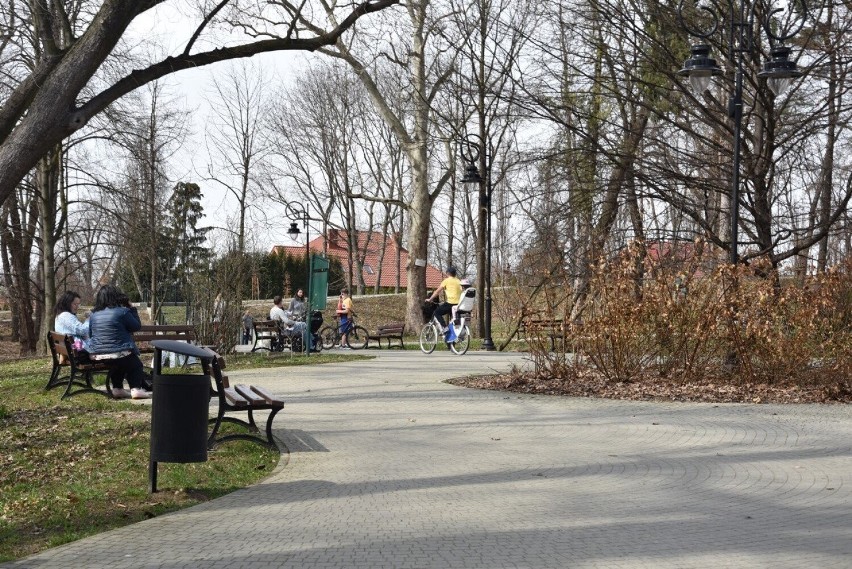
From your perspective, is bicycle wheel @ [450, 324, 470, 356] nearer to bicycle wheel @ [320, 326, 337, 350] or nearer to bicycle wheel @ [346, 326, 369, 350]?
bicycle wheel @ [346, 326, 369, 350]

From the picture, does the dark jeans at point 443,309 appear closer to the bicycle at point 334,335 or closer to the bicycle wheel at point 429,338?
the bicycle wheel at point 429,338

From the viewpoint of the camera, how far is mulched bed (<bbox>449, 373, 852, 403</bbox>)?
12.8m

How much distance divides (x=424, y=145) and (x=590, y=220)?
11.7 m

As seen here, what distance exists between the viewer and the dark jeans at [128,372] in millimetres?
12789

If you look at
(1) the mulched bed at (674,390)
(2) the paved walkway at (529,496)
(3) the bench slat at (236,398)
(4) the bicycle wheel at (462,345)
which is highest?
(4) the bicycle wheel at (462,345)

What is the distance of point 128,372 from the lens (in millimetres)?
13031

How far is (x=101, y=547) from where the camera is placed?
5.58m

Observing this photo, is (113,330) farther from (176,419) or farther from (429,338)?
(429,338)

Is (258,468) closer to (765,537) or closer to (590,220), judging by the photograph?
(765,537)

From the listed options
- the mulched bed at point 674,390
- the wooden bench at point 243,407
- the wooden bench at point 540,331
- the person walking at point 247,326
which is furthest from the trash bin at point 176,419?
the person walking at point 247,326

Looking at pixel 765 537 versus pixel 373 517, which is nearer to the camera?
pixel 765 537

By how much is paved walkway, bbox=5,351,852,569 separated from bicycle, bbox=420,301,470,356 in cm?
993

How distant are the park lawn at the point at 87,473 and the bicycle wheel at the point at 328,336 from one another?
1465 centimetres

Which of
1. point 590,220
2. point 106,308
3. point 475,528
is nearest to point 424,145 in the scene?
point 590,220
